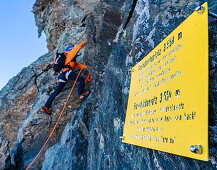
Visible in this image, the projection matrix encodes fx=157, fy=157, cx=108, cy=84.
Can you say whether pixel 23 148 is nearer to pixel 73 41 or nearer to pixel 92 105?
pixel 92 105

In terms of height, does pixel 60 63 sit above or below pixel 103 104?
above

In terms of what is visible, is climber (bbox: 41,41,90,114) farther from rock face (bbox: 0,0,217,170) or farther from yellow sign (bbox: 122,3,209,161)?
yellow sign (bbox: 122,3,209,161)

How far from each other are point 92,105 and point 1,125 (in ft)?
26.5

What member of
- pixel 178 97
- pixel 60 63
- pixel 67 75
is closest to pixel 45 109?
pixel 67 75

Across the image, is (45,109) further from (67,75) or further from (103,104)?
(103,104)

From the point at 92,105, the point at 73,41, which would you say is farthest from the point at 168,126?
the point at 73,41

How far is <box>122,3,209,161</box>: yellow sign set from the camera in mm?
1271

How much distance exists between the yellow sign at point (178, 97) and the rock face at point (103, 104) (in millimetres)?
246

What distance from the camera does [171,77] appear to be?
1.74 metres

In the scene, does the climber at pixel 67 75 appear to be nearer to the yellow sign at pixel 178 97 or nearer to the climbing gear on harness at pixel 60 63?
the climbing gear on harness at pixel 60 63

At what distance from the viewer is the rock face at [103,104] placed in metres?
2.09

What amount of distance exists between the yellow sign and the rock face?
0.25m

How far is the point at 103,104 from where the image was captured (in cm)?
374

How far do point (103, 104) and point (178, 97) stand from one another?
237 centimetres
